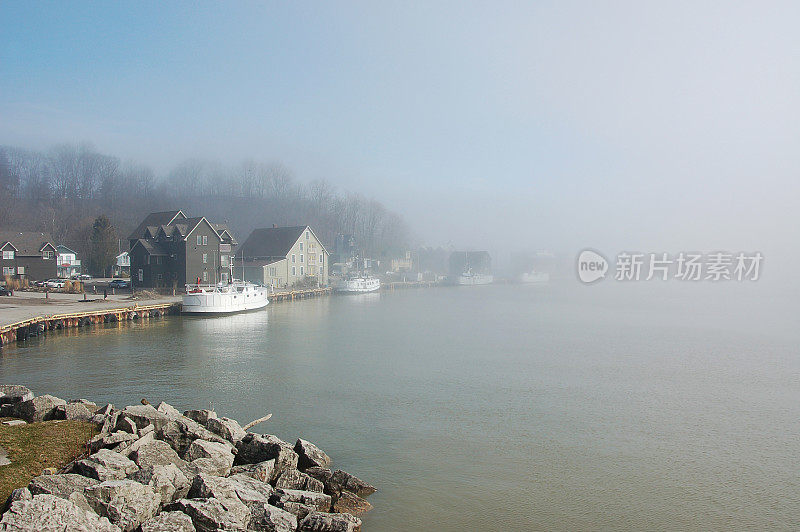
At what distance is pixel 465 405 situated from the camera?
16922 millimetres

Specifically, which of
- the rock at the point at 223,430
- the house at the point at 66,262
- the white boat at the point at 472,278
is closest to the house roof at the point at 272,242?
the house at the point at 66,262

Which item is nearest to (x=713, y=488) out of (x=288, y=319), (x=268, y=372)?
(x=268, y=372)

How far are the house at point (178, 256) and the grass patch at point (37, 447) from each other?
122 feet

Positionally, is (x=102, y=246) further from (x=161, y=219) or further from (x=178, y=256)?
(x=178, y=256)

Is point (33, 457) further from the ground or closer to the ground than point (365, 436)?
further from the ground

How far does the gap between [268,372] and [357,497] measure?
11.8m

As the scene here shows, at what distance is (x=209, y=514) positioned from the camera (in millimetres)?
7523

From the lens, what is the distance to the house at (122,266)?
218 ft

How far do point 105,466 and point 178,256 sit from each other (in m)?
41.8

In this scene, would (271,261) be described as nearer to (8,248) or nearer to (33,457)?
(8,248)

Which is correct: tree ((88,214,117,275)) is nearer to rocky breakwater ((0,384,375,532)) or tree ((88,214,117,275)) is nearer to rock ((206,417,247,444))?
rocky breakwater ((0,384,375,532))

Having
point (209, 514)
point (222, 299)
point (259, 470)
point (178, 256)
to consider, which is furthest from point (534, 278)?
point (209, 514)

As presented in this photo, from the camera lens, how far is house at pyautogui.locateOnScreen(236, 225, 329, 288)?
196 feet

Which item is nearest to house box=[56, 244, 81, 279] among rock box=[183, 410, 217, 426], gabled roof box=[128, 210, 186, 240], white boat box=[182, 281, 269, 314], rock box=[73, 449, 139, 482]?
gabled roof box=[128, 210, 186, 240]
